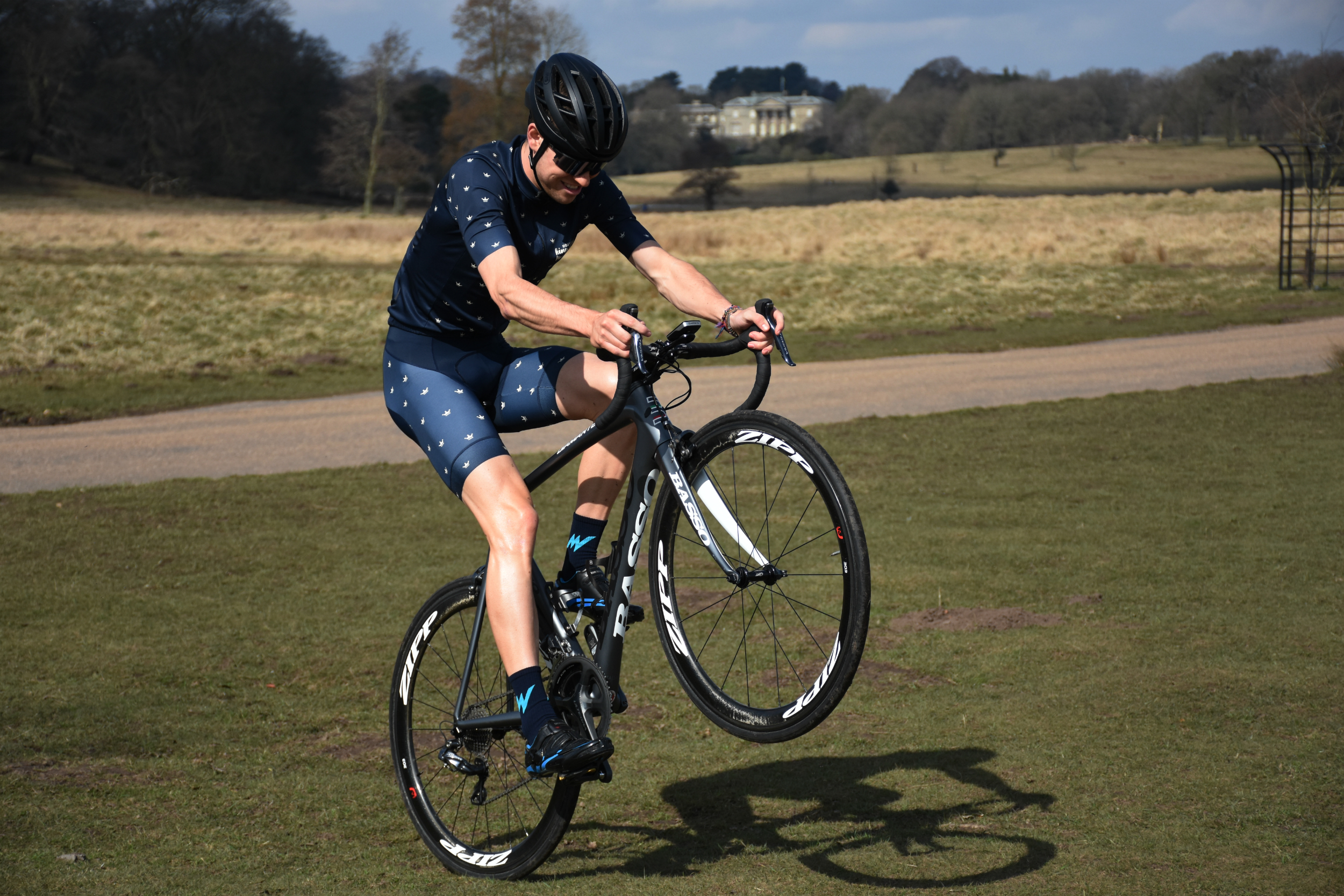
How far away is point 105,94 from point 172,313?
3273 inches

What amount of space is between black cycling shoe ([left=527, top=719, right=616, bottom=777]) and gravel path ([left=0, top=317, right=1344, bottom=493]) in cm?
944

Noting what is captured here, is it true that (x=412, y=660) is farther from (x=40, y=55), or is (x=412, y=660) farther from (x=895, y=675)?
(x=40, y=55)

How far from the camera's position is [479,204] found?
392 cm

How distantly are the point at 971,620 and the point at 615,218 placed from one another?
3787 mm

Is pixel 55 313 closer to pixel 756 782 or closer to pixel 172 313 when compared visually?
pixel 172 313

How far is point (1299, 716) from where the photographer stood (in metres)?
5.38

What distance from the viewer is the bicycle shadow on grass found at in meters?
4.17

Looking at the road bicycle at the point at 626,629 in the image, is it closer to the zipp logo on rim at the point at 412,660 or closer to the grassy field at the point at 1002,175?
the zipp logo on rim at the point at 412,660

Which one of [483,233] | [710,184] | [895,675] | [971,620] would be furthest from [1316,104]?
[710,184]

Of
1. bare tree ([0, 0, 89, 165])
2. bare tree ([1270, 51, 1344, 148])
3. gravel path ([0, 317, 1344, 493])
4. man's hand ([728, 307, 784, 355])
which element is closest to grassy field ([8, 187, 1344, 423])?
gravel path ([0, 317, 1344, 493])

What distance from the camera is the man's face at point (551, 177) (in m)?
3.96

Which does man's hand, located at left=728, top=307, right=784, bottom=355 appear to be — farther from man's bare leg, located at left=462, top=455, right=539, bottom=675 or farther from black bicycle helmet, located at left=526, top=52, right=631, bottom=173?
man's bare leg, located at left=462, top=455, right=539, bottom=675

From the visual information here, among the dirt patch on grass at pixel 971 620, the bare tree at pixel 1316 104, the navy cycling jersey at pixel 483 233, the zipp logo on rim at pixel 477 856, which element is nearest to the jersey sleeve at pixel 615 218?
the navy cycling jersey at pixel 483 233

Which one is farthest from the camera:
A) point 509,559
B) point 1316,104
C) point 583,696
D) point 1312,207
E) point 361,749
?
point 1316,104
